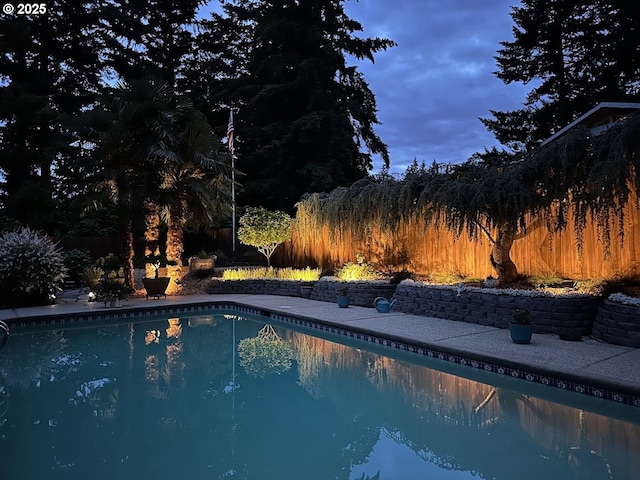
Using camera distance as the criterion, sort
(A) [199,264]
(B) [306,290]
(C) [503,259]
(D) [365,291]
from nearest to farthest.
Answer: (C) [503,259]
(D) [365,291]
(B) [306,290]
(A) [199,264]

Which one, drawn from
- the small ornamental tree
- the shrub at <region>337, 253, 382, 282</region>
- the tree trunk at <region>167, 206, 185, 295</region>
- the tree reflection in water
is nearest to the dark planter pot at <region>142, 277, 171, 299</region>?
the tree trunk at <region>167, 206, 185, 295</region>

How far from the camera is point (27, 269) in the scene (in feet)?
32.7

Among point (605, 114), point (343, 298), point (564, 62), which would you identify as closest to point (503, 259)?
point (343, 298)

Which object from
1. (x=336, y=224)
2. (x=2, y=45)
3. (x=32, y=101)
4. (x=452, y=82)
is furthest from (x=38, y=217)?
(x=452, y=82)

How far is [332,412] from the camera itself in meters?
4.35

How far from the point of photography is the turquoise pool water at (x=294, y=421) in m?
3.19

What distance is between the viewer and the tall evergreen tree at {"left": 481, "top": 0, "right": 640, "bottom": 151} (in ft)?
53.4

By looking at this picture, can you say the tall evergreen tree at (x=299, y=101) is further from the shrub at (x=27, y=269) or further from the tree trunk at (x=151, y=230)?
the shrub at (x=27, y=269)

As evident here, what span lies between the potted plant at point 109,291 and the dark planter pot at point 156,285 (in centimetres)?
120

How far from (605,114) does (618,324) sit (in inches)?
302

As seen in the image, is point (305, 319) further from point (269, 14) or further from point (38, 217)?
point (269, 14)

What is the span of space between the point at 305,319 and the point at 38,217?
12.1 meters

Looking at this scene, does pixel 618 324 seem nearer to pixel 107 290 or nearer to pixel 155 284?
pixel 107 290

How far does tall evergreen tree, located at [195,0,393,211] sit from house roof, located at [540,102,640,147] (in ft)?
30.3
